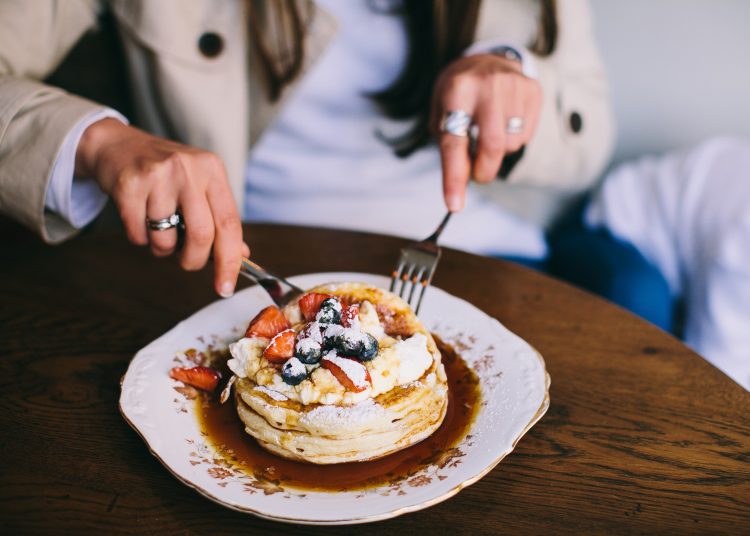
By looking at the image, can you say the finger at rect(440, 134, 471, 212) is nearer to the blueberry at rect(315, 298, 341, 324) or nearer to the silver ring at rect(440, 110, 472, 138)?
the silver ring at rect(440, 110, 472, 138)

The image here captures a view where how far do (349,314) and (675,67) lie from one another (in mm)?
1995

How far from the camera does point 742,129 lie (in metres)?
2.39

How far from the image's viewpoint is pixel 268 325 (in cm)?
100

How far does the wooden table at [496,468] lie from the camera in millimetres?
770

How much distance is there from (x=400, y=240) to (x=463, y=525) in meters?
0.83

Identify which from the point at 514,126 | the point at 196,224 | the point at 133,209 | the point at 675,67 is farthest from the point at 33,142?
the point at 675,67

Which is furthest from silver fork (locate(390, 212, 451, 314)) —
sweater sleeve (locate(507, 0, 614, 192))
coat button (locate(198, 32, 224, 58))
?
coat button (locate(198, 32, 224, 58))

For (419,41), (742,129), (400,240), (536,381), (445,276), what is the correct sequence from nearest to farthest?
(536,381) < (445,276) < (400,240) < (419,41) < (742,129)

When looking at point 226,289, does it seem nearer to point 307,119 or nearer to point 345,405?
point 345,405

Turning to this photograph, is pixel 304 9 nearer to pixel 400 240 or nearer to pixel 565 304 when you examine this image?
pixel 400 240

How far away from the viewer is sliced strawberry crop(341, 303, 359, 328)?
0.96 m

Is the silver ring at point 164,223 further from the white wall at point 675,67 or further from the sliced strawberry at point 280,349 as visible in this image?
the white wall at point 675,67

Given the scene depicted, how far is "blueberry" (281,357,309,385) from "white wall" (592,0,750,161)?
207 centimetres

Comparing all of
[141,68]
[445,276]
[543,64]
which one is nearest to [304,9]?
[141,68]
